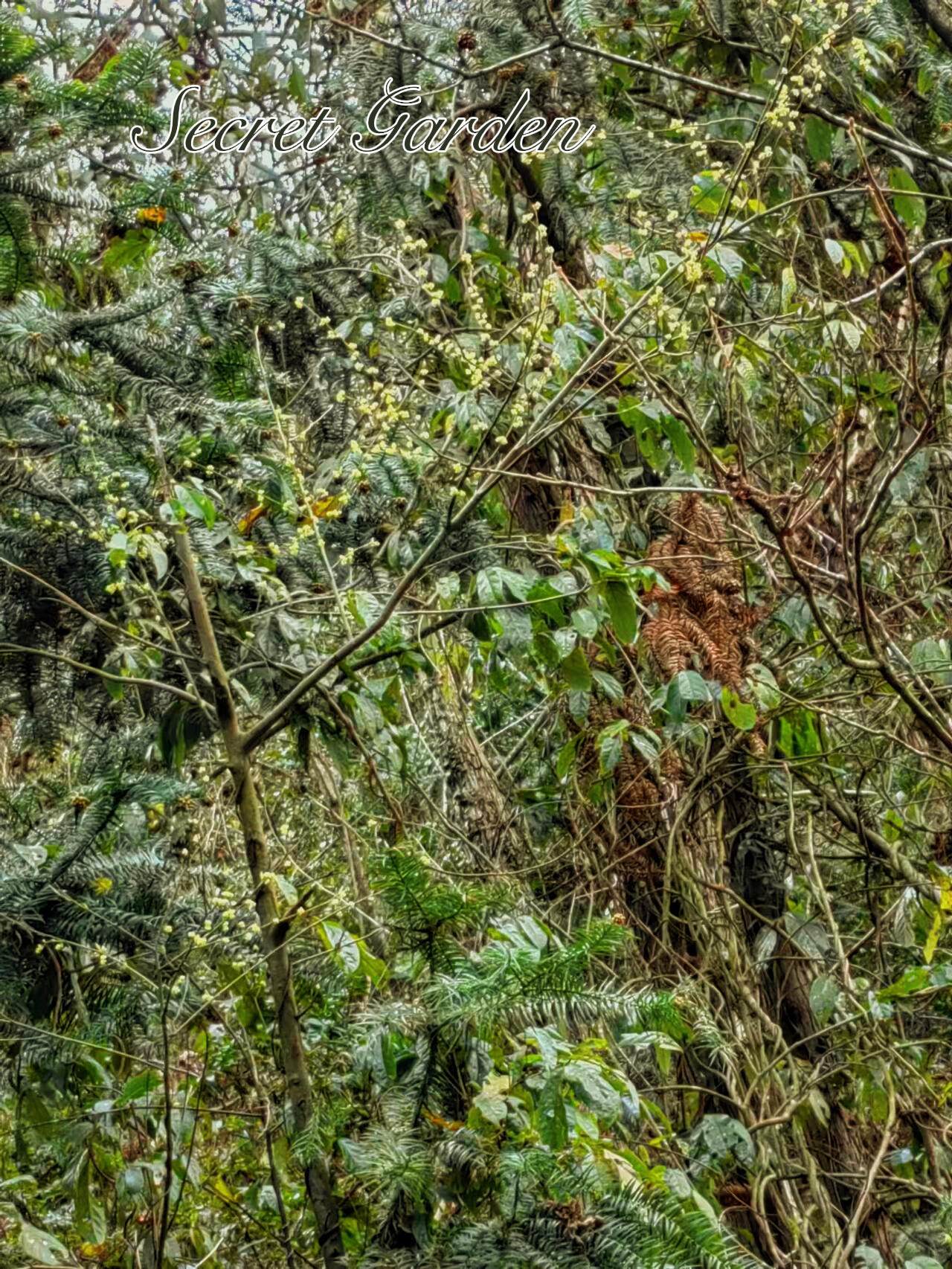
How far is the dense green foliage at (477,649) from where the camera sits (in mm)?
1620

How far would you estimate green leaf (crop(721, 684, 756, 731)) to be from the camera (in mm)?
2350

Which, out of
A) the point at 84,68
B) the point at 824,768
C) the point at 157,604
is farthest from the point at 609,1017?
the point at 84,68

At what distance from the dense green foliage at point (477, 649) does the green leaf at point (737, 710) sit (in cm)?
2

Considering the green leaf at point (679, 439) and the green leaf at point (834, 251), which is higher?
the green leaf at point (834, 251)

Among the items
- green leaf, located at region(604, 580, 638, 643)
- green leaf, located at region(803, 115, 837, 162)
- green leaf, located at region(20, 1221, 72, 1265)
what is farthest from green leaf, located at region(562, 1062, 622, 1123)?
green leaf, located at region(803, 115, 837, 162)

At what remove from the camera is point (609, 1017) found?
4.79 ft

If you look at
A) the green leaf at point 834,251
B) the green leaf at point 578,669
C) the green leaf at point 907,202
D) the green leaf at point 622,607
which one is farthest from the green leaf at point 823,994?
the green leaf at point 907,202

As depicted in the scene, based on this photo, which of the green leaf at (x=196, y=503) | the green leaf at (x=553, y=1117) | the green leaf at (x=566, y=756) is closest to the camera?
the green leaf at (x=553, y=1117)

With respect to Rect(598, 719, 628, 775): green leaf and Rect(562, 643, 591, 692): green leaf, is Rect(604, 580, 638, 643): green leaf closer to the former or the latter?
Rect(562, 643, 591, 692): green leaf

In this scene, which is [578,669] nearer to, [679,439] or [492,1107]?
[679,439]

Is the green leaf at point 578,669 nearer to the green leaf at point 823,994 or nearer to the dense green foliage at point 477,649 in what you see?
the dense green foliage at point 477,649

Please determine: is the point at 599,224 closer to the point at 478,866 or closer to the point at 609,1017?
the point at 478,866

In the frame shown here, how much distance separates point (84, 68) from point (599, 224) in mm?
1142

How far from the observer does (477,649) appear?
2885 millimetres
